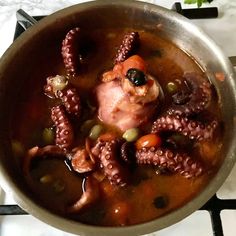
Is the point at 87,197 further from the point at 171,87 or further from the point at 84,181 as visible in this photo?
the point at 171,87

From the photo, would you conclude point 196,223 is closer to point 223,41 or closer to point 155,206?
point 155,206

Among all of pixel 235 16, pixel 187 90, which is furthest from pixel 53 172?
pixel 235 16

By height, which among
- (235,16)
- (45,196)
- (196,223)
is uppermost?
(235,16)

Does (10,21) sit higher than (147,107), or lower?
higher

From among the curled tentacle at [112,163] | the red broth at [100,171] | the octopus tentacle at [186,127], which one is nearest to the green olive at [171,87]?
the red broth at [100,171]

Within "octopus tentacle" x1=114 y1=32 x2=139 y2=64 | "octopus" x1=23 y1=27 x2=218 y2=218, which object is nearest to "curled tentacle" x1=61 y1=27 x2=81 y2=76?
"octopus" x1=23 y1=27 x2=218 y2=218

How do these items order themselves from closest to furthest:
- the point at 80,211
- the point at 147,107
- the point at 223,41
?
the point at 80,211 < the point at 147,107 < the point at 223,41
